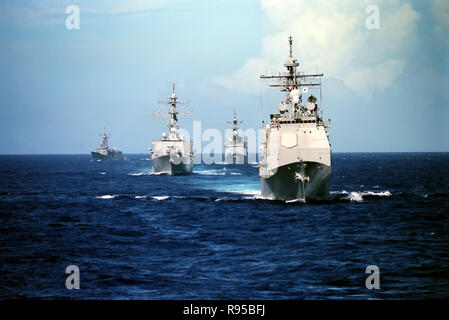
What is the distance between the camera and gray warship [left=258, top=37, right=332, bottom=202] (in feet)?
122

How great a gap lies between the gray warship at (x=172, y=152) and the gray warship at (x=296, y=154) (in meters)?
48.3

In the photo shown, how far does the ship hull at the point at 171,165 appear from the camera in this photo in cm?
9044

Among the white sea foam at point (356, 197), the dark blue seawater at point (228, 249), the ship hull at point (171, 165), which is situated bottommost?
the dark blue seawater at point (228, 249)

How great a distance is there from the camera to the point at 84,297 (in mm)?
16438

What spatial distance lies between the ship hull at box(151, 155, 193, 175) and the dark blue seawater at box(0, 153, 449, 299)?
1793 inches

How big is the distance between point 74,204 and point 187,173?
50607 millimetres

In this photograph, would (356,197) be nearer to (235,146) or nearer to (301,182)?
(301,182)

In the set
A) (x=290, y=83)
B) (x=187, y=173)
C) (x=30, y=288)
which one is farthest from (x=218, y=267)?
(x=187, y=173)

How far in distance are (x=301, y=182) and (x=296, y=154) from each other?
2.43m

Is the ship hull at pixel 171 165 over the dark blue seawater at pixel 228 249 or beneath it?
over

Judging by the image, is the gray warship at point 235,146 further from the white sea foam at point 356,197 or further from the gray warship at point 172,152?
the white sea foam at point 356,197

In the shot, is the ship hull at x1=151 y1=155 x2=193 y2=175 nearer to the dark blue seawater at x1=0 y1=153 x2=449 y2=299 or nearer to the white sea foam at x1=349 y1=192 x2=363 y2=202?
the dark blue seawater at x1=0 y1=153 x2=449 y2=299

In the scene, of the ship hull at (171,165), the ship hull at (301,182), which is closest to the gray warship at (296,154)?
the ship hull at (301,182)

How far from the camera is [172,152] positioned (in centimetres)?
9000
